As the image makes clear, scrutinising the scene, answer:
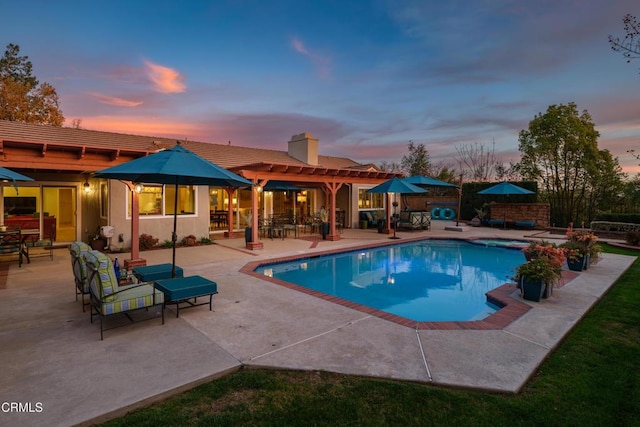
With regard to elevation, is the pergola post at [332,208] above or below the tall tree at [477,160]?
below

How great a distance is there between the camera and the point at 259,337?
429 centimetres

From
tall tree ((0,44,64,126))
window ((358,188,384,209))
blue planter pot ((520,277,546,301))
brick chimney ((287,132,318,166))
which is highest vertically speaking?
tall tree ((0,44,64,126))

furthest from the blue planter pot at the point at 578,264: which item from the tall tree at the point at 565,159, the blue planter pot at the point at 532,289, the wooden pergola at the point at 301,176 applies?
the tall tree at the point at 565,159

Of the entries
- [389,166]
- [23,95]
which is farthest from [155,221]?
[389,166]

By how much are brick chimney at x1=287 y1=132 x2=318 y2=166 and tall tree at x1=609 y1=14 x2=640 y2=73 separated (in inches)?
633

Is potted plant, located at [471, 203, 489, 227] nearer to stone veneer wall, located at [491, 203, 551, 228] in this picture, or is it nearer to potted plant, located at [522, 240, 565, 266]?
stone veneer wall, located at [491, 203, 551, 228]

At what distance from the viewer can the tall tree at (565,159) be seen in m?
17.3

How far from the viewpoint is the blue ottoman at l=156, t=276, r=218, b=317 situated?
193 inches

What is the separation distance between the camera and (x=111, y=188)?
1120 centimetres

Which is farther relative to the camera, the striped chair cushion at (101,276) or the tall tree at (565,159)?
the tall tree at (565,159)

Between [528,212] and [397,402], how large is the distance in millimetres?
19181

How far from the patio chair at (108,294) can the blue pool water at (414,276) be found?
4098 mm

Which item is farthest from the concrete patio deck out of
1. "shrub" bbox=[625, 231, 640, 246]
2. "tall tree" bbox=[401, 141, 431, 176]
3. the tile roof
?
"tall tree" bbox=[401, 141, 431, 176]

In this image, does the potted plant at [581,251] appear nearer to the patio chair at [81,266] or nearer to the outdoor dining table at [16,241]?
the patio chair at [81,266]
